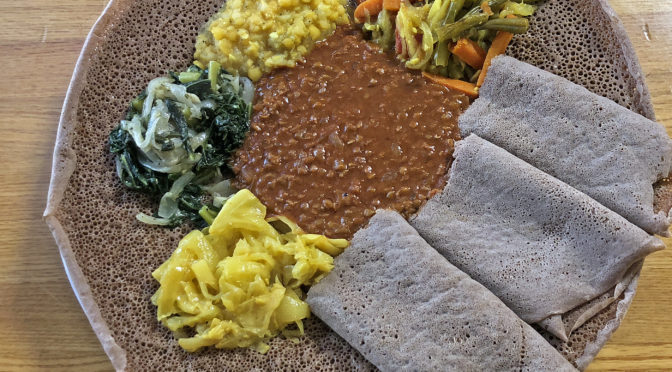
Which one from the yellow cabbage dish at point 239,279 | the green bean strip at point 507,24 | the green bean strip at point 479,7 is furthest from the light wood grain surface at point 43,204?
the green bean strip at point 479,7

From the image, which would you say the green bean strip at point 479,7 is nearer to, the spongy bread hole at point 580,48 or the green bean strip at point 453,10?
the green bean strip at point 453,10

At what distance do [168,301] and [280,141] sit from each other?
44.3 inches

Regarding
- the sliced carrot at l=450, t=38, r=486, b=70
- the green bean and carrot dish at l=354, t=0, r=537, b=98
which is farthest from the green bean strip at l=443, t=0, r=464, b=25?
the sliced carrot at l=450, t=38, r=486, b=70

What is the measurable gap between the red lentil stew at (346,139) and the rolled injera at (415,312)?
25 cm

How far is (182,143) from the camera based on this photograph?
329cm

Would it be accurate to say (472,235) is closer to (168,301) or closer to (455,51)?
(455,51)

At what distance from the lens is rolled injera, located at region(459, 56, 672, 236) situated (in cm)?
310

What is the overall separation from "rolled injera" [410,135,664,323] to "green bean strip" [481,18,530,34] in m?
0.75

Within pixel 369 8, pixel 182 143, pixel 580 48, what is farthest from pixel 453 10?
pixel 182 143

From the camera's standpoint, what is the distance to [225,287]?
2.94m

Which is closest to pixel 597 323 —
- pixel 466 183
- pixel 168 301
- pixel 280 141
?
pixel 466 183

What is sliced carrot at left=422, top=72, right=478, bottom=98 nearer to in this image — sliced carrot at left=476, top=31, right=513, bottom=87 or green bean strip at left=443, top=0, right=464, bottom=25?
sliced carrot at left=476, top=31, right=513, bottom=87

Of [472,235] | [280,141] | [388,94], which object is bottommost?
[472,235]

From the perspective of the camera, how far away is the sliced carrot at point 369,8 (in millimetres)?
3672
